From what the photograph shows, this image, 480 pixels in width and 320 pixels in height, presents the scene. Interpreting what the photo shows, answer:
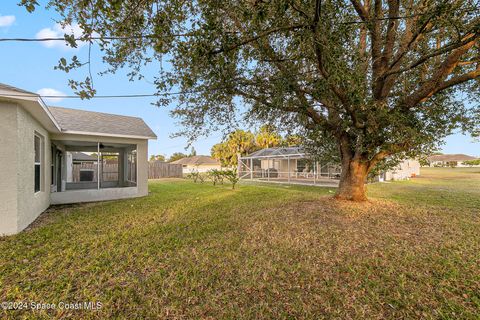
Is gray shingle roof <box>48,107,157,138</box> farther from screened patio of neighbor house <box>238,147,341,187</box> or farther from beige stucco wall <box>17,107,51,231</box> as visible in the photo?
screened patio of neighbor house <box>238,147,341,187</box>

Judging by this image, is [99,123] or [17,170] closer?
[17,170]

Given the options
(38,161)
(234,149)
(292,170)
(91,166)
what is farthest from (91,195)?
(234,149)

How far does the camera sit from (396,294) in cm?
298

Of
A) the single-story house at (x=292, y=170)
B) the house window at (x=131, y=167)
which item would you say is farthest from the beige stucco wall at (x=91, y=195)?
the single-story house at (x=292, y=170)

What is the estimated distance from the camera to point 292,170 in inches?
971

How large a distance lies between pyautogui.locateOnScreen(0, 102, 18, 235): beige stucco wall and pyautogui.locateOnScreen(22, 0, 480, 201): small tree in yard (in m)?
2.62

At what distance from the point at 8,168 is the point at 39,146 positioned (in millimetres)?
2740

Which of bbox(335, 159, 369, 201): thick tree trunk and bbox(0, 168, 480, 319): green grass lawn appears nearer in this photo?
bbox(0, 168, 480, 319): green grass lawn

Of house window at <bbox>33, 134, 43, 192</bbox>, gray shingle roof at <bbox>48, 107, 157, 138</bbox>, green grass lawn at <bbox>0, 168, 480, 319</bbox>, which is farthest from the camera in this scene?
gray shingle roof at <bbox>48, 107, 157, 138</bbox>

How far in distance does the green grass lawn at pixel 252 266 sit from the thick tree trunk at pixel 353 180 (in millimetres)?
1425

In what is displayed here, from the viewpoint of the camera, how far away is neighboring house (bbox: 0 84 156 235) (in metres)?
5.10

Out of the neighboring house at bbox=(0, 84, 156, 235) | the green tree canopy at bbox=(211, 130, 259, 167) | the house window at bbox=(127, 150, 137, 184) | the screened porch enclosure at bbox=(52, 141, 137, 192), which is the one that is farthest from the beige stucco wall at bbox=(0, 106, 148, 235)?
the green tree canopy at bbox=(211, 130, 259, 167)

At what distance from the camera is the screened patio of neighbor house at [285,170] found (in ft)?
62.5

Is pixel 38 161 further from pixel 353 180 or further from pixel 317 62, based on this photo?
pixel 353 180
